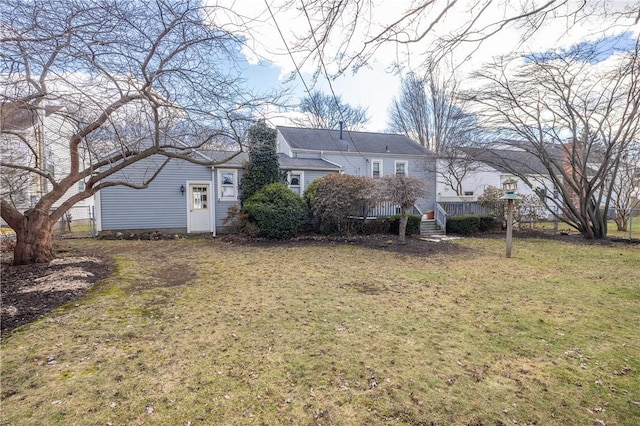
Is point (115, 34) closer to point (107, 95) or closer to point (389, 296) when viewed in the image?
point (107, 95)

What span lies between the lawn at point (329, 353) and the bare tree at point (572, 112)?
774cm

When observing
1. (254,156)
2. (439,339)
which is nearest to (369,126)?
(254,156)

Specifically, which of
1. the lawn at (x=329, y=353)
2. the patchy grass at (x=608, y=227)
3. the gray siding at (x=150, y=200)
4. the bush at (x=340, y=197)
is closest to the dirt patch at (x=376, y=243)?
the bush at (x=340, y=197)

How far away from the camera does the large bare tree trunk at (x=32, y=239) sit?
21.7 ft

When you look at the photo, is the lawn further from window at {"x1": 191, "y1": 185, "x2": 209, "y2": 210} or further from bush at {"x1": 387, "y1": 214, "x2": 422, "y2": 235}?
window at {"x1": 191, "y1": 185, "x2": 209, "y2": 210}

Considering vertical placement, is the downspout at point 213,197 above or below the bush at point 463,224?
above

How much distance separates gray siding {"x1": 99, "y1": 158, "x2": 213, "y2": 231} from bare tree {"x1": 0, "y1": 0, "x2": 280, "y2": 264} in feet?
16.8

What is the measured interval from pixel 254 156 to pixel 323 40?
32.1 ft

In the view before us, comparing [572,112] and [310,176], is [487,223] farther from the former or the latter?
[310,176]

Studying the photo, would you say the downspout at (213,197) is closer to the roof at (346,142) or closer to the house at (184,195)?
the house at (184,195)

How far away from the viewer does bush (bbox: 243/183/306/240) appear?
38.3 feet

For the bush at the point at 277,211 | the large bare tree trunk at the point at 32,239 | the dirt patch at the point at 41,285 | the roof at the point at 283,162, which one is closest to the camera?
the dirt patch at the point at 41,285

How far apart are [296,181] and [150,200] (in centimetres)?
612

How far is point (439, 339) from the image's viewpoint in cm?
358
